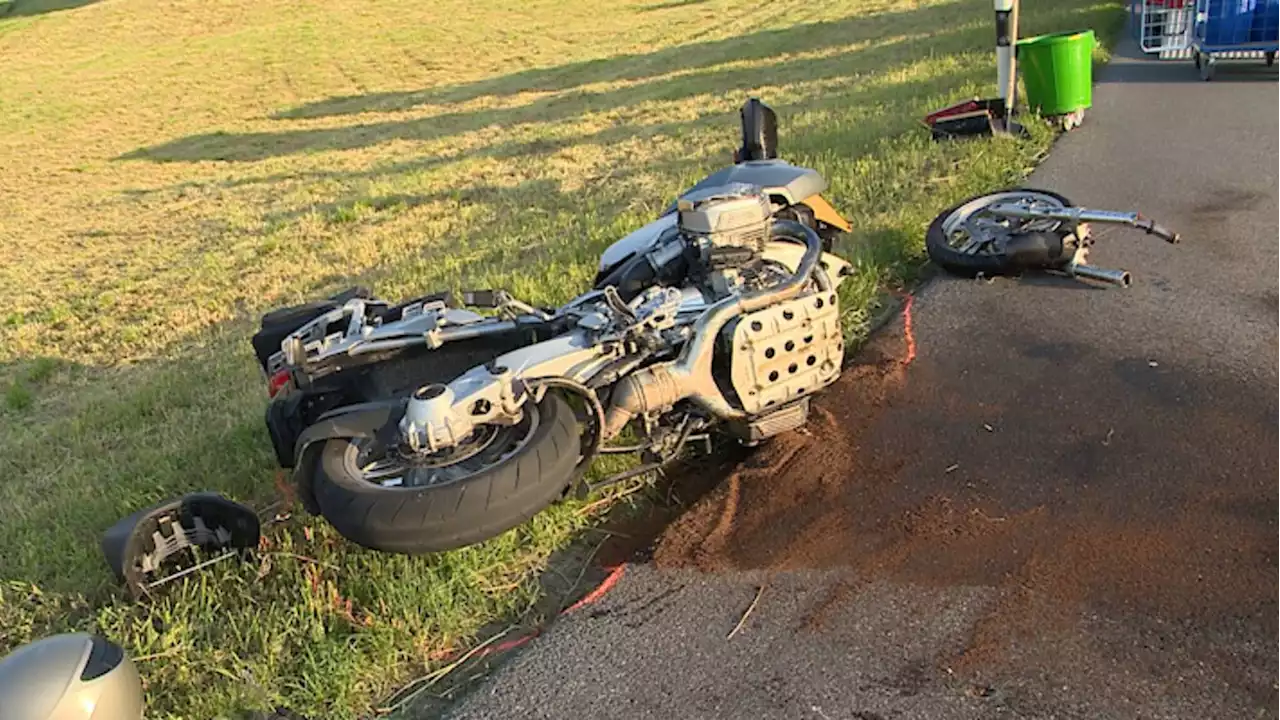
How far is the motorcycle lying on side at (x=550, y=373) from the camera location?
3.46 m

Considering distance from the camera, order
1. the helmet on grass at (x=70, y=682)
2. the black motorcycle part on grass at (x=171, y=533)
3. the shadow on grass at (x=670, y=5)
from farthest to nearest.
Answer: the shadow on grass at (x=670, y=5)
the black motorcycle part on grass at (x=171, y=533)
the helmet on grass at (x=70, y=682)

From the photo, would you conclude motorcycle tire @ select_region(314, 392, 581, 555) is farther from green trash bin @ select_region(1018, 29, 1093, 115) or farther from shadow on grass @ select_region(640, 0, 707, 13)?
shadow on grass @ select_region(640, 0, 707, 13)

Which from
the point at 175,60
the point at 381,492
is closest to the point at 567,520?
the point at 381,492

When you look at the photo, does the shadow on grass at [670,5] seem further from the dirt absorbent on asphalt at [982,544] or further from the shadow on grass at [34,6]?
the dirt absorbent on asphalt at [982,544]

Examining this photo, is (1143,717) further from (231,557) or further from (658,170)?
(658,170)

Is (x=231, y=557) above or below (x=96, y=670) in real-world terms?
below

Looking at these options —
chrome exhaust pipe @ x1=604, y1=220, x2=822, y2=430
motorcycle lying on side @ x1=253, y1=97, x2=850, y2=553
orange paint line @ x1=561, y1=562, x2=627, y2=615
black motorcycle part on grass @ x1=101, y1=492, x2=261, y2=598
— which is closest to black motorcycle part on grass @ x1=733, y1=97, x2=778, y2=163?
motorcycle lying on side @ x1=253, y1=97, x2=850, y2=553

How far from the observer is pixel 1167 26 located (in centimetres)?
1238

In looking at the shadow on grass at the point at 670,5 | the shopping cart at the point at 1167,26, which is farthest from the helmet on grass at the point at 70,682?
the shadow on grass at the point at 670,5

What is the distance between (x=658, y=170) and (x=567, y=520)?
9431 mm

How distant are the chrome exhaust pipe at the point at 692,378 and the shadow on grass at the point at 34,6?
2209 inches

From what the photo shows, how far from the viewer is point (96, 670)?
296 centimetres

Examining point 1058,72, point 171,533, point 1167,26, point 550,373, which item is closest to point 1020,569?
point 550,373

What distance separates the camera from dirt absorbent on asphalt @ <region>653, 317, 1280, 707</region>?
10.7ft
